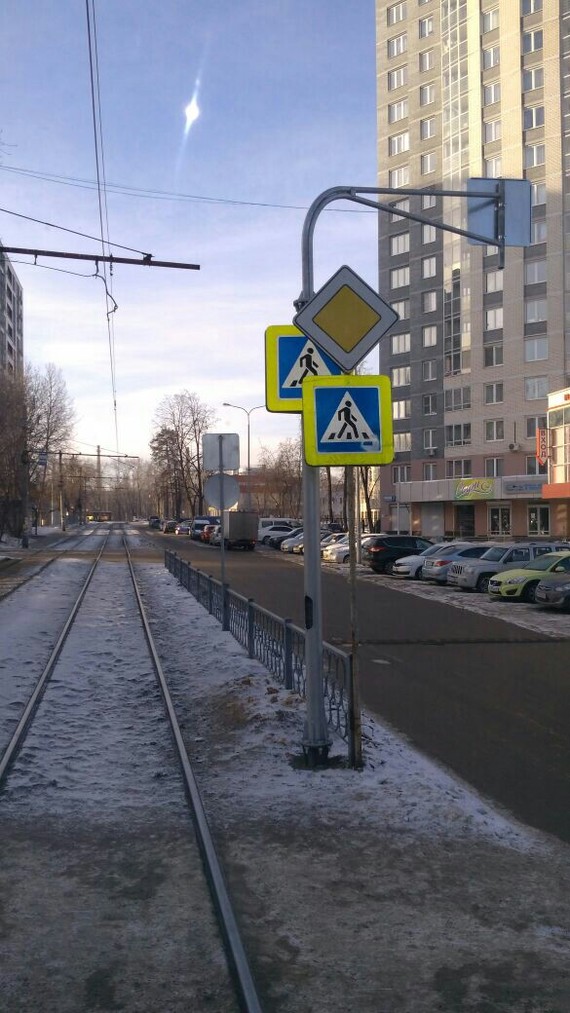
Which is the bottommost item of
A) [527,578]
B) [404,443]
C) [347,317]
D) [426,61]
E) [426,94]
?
[527,578]

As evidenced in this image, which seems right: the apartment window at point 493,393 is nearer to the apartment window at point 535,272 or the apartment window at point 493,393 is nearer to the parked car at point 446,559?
the apartment window at point 535,272

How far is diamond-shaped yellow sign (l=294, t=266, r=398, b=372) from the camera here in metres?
6.79

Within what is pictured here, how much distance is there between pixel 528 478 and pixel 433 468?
924 cm

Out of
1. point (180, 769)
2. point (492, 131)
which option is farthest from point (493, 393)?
point (180, 769)

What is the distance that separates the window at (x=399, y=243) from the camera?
62.5 m

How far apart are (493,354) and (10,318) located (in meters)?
80.2

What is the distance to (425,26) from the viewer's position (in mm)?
60906

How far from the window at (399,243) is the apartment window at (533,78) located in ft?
40.0

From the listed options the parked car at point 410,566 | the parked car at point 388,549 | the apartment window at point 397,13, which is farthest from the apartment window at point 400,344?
the parked car at point 410,566

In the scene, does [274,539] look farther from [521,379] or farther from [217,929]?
[217,929]

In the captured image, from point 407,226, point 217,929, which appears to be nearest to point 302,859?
point 217,929

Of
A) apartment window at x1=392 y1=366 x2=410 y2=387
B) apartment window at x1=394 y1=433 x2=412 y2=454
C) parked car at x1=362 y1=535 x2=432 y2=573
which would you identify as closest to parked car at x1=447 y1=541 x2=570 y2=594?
parked car at x1=362 y1=535 x2=432 y2=573

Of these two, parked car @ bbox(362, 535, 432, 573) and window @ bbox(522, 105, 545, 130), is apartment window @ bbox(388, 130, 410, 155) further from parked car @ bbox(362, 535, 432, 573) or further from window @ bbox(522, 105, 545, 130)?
parked car @ bbox(362, 535, 432, 573)

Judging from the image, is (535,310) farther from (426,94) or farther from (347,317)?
(347,317)
